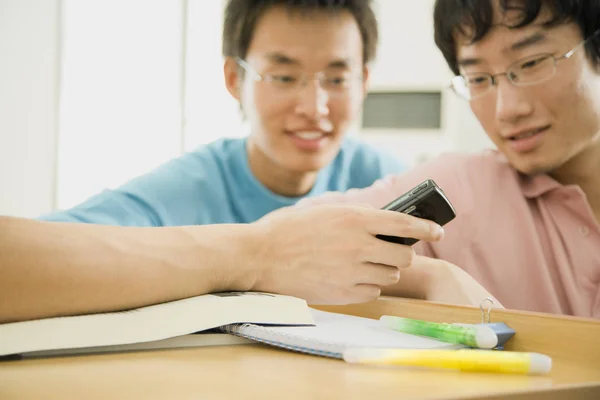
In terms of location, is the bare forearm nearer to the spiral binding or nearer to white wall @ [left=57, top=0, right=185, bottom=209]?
the spiral binding

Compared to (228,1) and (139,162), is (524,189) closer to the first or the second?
(228,1)

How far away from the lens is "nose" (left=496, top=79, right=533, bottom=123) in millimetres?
1121

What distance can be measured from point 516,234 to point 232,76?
101 cm

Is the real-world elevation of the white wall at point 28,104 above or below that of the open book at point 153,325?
above

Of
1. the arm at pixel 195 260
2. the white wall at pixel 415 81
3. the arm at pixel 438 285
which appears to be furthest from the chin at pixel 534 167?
the white wall at pixel 415 81

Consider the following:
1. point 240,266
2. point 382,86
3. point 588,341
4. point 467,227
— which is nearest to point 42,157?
point 382,86

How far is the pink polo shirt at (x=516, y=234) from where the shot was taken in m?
1.05

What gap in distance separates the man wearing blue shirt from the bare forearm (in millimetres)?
873

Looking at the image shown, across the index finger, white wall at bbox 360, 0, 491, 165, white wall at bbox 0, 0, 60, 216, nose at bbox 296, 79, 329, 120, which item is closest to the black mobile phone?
the index finger

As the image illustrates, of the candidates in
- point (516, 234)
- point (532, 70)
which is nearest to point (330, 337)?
point (516, 234)

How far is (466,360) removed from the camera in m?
0.49

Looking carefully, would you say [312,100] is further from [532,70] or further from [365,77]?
[532,70]

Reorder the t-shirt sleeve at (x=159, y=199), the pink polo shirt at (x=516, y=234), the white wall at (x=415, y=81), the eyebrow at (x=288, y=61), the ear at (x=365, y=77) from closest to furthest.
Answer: the pink polo shirt at (x=516, y=234) → the t-shirt sleeve at (x=159, y=199) → the eyebrow at (x=288, y=61) → the ear at (x=365, y=77) → the white wall at (x=415, y=81)

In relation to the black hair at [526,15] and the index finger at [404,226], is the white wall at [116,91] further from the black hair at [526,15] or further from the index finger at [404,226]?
the index finger at [404,226]
